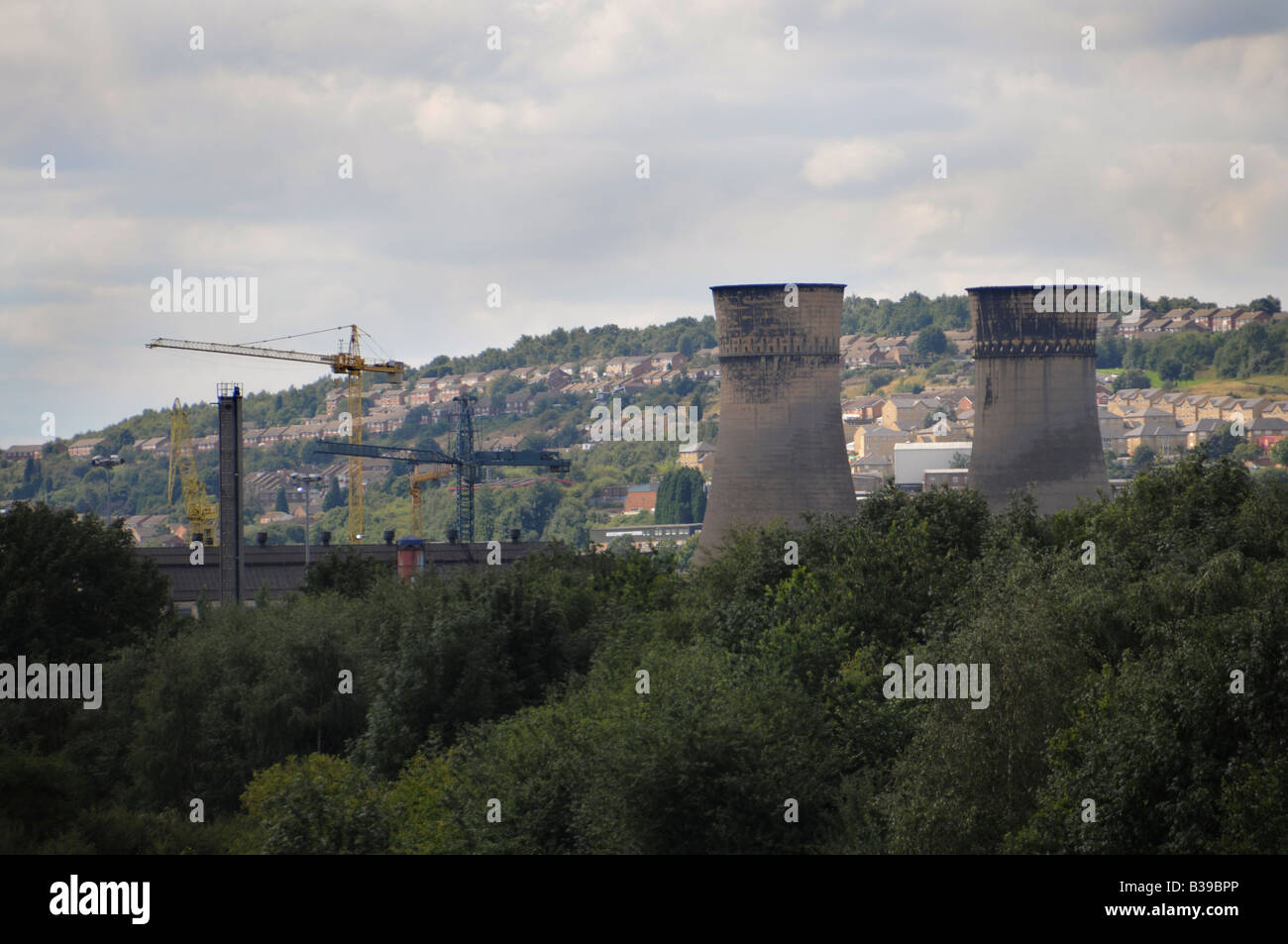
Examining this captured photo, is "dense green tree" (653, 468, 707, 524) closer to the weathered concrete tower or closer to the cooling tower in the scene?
the cooling tower

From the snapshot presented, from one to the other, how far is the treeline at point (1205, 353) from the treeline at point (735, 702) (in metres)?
88.4

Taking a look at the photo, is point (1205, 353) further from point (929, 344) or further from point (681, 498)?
point (681, 498)

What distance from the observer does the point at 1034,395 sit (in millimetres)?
35125

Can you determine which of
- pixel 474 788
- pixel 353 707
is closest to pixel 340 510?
pixel 353 707

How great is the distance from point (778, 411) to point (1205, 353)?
10726cm

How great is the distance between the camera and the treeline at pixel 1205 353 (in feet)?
382

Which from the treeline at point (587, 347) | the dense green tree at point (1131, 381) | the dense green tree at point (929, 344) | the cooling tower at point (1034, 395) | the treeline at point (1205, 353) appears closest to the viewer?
the cooling tower at point (1034, 395)

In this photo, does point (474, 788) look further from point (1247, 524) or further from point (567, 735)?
point (1247, 524)

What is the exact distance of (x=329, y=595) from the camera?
2825 cm

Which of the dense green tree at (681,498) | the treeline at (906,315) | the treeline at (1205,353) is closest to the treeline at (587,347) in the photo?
the treeline at (906,315)

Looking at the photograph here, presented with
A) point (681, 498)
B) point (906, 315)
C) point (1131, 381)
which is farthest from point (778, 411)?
point (906, 315)

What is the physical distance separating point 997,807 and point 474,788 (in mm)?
5714

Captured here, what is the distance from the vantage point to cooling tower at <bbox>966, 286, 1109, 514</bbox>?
112ft

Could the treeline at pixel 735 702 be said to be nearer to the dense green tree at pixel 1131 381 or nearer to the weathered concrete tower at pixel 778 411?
the weathered concrete tower at pixel 778 411
